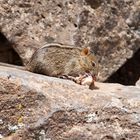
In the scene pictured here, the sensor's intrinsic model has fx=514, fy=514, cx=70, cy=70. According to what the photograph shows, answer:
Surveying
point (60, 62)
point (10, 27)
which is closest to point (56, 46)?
point (60, 62)

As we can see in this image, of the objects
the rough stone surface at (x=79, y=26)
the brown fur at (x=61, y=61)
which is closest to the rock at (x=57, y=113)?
the brown fur at (x=61, y=61)

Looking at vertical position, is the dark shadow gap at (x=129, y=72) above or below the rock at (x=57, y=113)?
below

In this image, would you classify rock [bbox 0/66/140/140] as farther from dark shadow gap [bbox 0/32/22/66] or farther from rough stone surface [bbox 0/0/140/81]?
dark shadow gap [bbox 0/32/22/66]

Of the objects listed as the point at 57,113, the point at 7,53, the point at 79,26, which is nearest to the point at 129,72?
the point at 79,26

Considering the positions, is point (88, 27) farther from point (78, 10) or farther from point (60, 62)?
point (60, 62)

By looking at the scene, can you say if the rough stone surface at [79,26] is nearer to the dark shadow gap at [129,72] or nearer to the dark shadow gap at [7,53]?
the dark shadow gap at [7,53]

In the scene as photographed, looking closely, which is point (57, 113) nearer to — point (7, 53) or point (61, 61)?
point (61, 61)

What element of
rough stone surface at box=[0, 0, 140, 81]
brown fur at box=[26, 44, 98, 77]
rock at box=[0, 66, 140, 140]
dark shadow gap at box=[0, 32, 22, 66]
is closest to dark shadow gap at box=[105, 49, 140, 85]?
rough stone surface at box=[0, 0, 140, 81]
